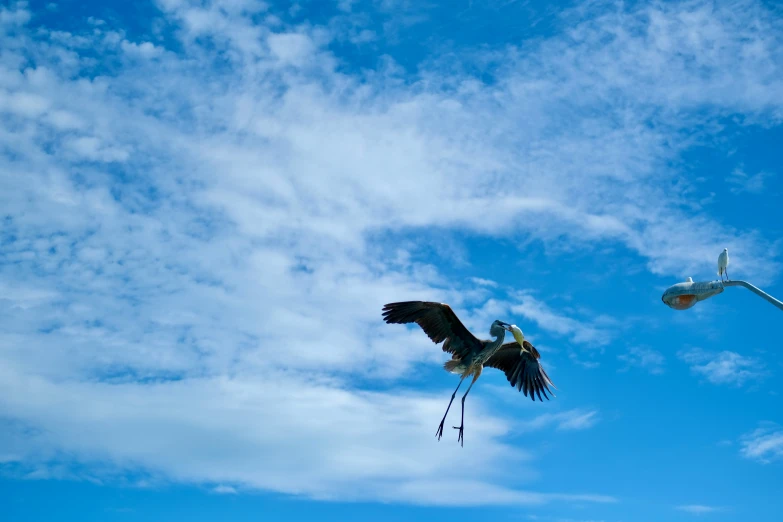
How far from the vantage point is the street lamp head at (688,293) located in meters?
10.8

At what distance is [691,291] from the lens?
10.9 meters

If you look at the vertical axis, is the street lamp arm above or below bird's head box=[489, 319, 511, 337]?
below

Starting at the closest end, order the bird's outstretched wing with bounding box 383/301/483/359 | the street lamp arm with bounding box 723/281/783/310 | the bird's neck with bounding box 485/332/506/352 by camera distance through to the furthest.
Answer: the street lamp arm with bounding box 723/281/783/310 → the bird's outstretched wing with bounding box 383/301/483/359 → the bird's neck with bounding box 485/332/506/352

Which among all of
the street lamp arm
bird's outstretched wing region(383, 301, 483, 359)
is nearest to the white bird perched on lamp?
the street lamp arm

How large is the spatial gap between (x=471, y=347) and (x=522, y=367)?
7.34ft

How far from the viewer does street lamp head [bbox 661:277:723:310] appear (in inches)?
424

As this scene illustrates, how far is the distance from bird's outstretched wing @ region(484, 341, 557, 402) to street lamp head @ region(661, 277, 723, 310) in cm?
815

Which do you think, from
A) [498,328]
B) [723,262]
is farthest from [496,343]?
[723,262]

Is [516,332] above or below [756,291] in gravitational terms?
above

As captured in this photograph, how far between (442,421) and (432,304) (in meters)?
2.50

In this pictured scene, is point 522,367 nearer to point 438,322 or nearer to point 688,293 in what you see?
point 438,322

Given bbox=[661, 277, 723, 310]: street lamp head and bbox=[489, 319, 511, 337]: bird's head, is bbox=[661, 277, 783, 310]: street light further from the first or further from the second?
bbox=[489, 319, 511, 337]: bird's head

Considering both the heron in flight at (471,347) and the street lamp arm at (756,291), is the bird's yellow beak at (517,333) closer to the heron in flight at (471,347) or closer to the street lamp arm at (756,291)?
the heron in flight at (471,347)

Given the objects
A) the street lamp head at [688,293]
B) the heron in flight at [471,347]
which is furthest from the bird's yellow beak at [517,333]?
the street lamp head at [688,293]
